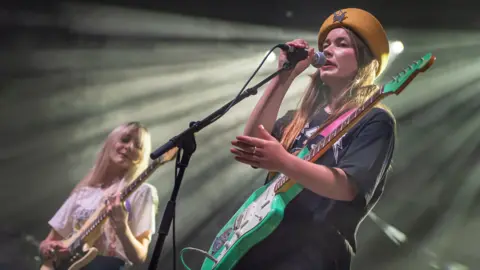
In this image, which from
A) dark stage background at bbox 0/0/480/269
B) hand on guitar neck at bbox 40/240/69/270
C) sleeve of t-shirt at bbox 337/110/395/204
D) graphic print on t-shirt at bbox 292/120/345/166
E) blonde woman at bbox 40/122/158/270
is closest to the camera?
sleeve of t-shirt at bbox 337/110/395/204

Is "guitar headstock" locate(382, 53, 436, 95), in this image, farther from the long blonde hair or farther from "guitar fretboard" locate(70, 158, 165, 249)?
the long blonde hair

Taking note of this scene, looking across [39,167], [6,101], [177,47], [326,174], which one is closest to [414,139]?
[326,174]

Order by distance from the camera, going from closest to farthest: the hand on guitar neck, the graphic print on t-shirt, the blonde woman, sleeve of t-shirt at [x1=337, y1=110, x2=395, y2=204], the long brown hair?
sleeve of t-shirt at [x1=337, y1=110, x2=395, y2=204], the graphic print on t-shirt, the long brown hair, the blonde woman, the hand on guitar neck

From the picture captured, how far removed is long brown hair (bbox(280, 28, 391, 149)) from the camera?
5.16 ft

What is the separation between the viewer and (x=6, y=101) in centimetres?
277

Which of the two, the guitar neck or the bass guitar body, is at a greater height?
the guitar neck

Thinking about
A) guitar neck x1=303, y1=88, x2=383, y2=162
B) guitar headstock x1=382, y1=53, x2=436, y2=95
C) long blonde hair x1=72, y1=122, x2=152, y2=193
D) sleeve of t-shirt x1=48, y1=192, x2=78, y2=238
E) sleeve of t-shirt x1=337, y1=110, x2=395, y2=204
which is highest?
guitar headstock x1=382, y1=53, x2=436, y2=95

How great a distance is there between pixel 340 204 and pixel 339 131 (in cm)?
22

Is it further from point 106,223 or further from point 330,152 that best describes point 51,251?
point 330,152

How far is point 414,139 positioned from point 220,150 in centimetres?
87

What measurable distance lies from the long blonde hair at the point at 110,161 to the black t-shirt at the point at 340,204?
100 cm

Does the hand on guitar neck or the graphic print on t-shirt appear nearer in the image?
the graphic print on t-shirt

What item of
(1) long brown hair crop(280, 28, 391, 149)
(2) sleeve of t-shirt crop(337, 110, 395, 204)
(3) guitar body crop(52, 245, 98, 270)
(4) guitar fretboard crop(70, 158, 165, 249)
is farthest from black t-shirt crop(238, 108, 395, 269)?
(3) guitar body crop(52, 245, 98, 270)

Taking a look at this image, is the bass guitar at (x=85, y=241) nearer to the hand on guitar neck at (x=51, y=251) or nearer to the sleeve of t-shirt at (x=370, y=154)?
the hand on guitar neck at (x=51, y=251)
